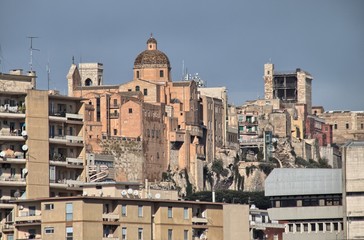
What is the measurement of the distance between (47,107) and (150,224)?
47.0 feet

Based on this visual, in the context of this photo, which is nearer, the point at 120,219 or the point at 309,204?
the point at 120,219

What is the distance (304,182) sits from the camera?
470 ft

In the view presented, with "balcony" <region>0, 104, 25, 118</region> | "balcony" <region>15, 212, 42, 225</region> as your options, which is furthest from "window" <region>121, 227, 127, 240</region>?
"balcony" <region>0, 104, 25, 118</region>

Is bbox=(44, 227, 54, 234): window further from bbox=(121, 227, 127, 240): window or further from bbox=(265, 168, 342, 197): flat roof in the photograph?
bbox=(265, 168, 342, 197): flat roof

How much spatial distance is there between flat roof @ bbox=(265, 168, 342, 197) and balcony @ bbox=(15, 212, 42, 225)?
119 feet

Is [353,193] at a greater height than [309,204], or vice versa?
[353,193]

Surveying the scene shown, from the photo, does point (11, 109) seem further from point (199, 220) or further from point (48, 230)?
point (48, 230)

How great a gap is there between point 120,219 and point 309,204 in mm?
35260

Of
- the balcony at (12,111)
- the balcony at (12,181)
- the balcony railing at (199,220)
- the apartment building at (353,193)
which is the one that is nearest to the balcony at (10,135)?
the balcony at (12,111)

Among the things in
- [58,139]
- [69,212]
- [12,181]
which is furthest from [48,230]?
[58,139]

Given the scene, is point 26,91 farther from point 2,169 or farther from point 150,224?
point 150,224

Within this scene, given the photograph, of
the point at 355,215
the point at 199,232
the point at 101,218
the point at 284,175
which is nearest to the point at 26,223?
the point at 101,218

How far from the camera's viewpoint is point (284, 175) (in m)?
145

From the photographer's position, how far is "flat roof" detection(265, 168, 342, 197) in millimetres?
140875
